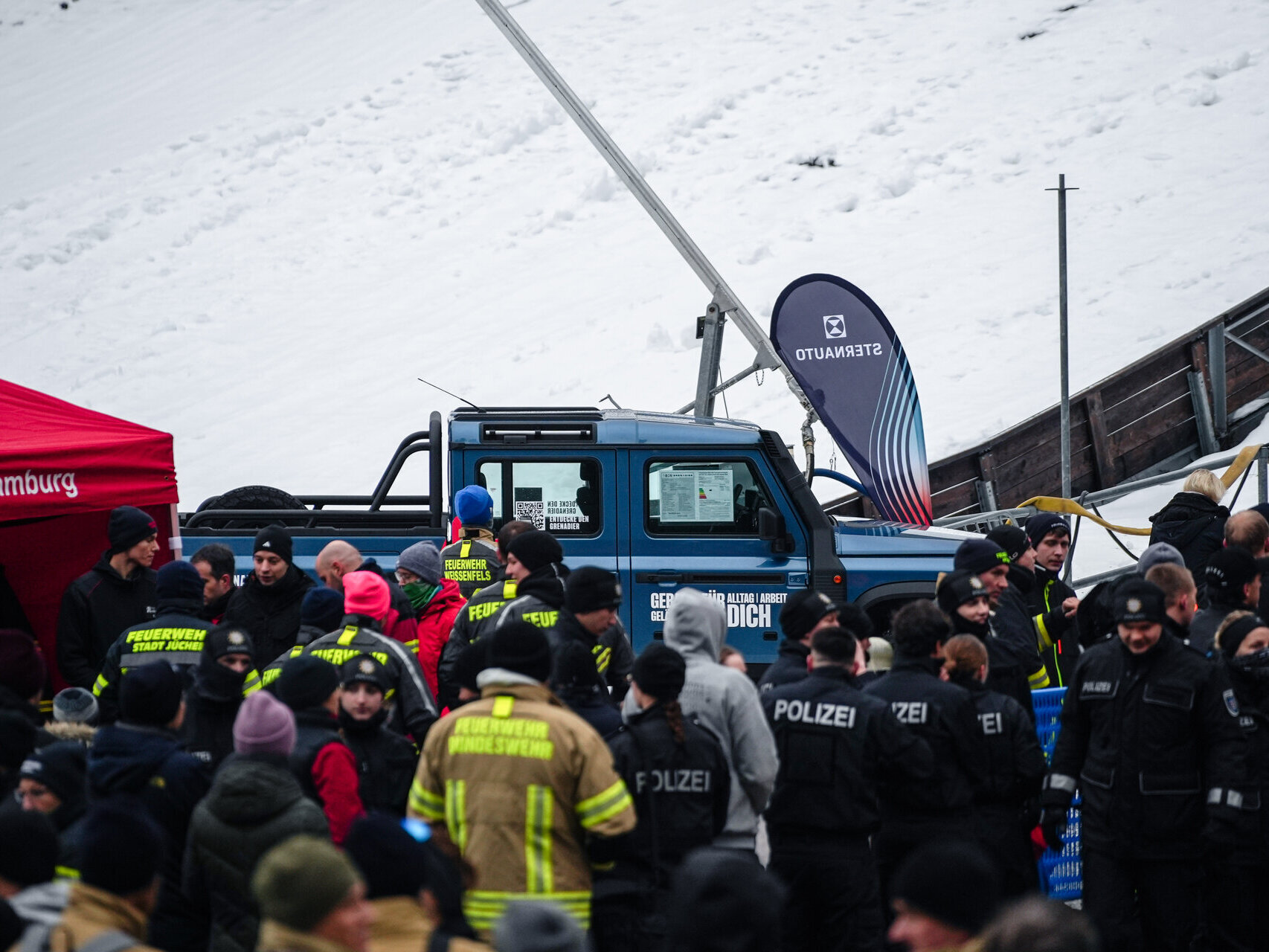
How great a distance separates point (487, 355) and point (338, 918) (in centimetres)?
2044

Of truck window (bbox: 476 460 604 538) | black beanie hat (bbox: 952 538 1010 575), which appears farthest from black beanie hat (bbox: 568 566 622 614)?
truck window (bbox: 476 460 604 538)

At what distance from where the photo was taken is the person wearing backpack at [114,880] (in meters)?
3.34

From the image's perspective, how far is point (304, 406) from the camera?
22922 millimetres

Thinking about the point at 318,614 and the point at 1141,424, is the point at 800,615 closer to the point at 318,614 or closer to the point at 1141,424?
the point at 318,614

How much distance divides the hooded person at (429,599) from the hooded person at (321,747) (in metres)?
2.46

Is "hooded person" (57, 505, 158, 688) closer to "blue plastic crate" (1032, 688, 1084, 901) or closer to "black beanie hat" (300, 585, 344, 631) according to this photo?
"black beanie hat" (300, 585, 344, 631)

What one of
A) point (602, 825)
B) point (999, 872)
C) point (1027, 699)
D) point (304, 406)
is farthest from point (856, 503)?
point (304, 406)

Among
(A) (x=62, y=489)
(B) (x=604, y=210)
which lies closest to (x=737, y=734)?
(A) (x=62, y=489)

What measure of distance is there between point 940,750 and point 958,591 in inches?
41.6

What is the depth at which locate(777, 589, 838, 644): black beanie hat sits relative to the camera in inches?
227

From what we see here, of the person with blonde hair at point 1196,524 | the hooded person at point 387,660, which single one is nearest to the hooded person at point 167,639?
the hooded person at point 387,660

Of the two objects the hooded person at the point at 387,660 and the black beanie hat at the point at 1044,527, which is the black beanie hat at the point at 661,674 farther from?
the black beanie hat at the point at 1044,527

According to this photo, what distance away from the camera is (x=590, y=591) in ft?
18.0

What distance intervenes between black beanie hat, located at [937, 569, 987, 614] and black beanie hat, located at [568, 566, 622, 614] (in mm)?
1549
